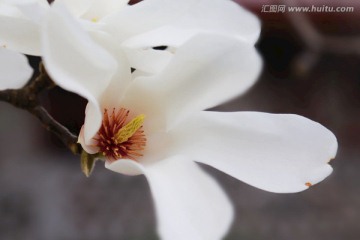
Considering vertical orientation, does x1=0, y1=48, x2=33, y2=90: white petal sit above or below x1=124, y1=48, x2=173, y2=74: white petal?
above

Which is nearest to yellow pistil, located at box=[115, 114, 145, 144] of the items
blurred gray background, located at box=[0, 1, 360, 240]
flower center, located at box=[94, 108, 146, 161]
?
flower center, located at box=[94, 108, 146, 161]

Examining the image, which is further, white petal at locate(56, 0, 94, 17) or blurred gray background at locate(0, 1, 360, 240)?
blurred gray background at locate(0, 1, 360, 240)

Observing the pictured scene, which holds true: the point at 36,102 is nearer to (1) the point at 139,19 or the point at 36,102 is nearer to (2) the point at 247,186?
(1) the point at 139,19

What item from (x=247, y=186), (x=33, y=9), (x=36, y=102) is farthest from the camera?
(x=247, y=186)

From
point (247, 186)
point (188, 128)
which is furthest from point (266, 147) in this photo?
point (247, 186)

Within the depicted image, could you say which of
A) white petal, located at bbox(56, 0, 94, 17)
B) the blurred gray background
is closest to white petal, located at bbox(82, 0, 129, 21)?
white petal, located at bbox(56, 0, 94, 17)

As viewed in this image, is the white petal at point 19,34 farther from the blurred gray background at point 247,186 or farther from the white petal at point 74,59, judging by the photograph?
the blurred gray background at point 247,186

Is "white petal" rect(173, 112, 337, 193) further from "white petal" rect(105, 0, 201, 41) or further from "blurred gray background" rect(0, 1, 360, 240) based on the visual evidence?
"blurred gray background" rect(0, 1, 360, 240)

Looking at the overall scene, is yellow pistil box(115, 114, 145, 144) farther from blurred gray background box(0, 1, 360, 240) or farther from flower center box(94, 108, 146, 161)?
blurred gray background box(0, 1, 360, 240)

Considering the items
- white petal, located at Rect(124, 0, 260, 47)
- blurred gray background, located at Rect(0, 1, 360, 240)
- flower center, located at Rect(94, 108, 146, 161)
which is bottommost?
blurred gray background, located at Rect(0, 1, 360, 240)
